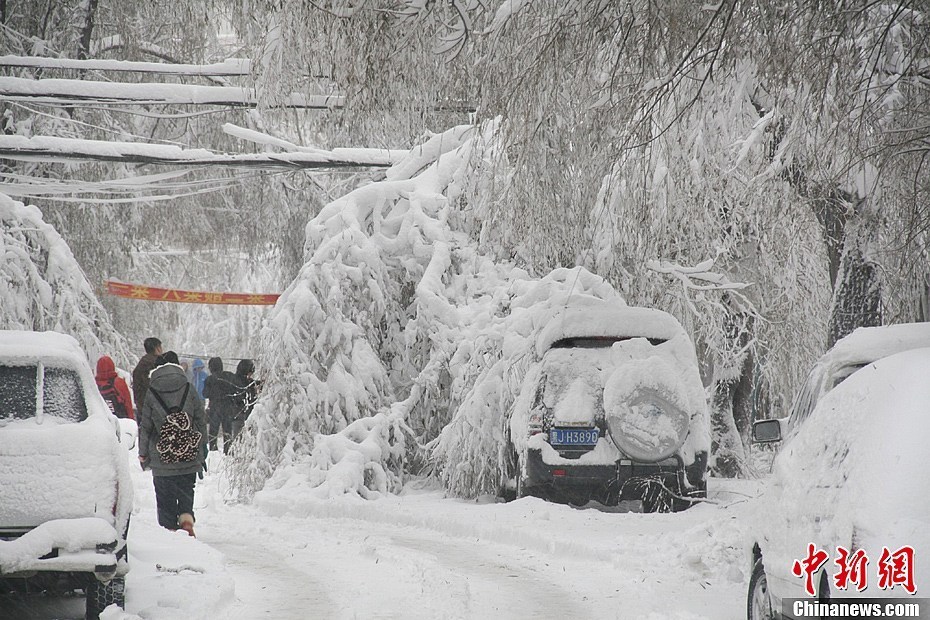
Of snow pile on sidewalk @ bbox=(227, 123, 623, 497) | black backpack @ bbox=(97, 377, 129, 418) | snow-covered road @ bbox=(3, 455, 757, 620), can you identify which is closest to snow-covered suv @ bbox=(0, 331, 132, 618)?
snow-covered road @ bbox=(3, 455, 757, 620)

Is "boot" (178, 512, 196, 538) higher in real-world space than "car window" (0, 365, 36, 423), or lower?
lower

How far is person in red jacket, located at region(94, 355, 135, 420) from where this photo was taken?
15.6m

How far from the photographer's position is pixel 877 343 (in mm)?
6660

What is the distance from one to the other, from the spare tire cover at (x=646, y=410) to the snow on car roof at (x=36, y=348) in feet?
18.6

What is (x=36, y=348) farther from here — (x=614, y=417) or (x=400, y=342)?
(x=400, y=342)

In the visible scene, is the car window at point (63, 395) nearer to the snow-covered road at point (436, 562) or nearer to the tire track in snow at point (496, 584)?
the snow-covered road at point (436, 562)

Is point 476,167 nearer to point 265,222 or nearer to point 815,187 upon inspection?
point 815,187

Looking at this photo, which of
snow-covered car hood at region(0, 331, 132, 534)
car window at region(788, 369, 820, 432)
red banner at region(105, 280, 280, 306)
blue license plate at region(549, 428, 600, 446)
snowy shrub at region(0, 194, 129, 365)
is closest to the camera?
snow-covered car hood at region(0, 331, 132, 534)

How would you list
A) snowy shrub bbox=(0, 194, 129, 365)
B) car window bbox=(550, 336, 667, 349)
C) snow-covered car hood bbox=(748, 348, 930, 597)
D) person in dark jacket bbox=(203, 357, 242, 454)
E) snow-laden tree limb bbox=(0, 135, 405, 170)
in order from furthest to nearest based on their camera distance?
person in dark jacket bbox=(203, 357, 242, 454) < snowy shrub bbox=(0, 194, 129, 365) < snow-laden tree limb bbox=(0, 135, 405, 170) < car window bbox=(550, 336, 667, 349) < snow-covered car hood bbox=(748, 348, 930, 597)

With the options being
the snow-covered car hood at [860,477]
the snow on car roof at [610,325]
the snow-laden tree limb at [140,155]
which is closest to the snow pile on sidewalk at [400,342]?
the snow on car roof at [610,325]

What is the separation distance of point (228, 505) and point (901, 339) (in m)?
9.90

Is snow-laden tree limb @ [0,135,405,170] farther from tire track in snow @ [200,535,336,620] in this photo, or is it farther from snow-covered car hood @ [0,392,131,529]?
snow-covered car hood @ [0,392,131,529]

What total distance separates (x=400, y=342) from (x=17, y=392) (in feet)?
28.4

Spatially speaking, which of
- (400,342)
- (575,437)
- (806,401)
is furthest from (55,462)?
(400,342)
